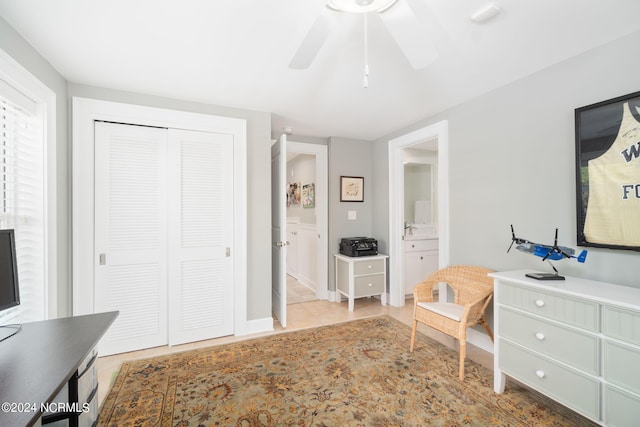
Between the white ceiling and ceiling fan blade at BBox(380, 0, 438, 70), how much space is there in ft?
0.65

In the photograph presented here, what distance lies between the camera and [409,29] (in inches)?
52.9

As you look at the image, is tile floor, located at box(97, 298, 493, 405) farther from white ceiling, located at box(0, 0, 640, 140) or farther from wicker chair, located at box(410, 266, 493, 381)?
white ceiling, located at box(0, 0, 640, 140)

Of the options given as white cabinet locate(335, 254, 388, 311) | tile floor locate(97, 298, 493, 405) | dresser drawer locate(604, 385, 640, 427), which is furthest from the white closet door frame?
dresser drawer locate(604, 385, 640, 427)

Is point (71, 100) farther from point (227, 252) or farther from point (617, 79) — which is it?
point (617, 79)

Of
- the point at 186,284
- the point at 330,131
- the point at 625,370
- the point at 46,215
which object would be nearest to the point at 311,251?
the point at 330,131

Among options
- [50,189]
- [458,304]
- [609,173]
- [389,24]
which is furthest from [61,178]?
[609,173]

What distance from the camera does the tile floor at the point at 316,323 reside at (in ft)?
7.52

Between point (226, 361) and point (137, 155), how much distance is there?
197 centimetres

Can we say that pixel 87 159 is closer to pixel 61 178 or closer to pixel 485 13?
pixel 61 178

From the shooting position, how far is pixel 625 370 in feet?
4.52

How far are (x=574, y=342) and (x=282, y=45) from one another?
96.9 inches

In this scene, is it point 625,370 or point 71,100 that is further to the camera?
point 71,100

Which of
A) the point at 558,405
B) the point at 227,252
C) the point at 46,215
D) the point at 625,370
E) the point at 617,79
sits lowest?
the point at 558,405

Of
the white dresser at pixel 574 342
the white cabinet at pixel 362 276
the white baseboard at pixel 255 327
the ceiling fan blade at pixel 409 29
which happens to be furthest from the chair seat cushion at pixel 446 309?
the ceiling fan blade at pixel 409 29
